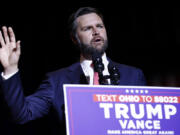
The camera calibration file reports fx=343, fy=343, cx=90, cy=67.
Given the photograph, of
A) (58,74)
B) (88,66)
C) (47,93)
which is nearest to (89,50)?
(88,66)

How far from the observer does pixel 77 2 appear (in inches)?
128

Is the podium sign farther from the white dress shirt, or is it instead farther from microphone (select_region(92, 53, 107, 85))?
the white dress shirt

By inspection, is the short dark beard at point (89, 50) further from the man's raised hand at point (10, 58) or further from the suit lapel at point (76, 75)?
the man's raised hand at point (10, 58)

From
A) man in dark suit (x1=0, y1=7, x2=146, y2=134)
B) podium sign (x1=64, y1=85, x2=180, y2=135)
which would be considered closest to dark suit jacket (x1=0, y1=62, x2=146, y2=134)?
man in dark suit (x1=0, y1=7, x2=146, y2=134)

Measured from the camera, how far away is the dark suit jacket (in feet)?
4.62

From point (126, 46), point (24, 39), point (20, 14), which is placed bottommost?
point (126, 46)

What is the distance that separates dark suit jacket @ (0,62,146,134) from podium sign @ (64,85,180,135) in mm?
286

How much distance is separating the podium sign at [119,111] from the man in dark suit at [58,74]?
208 mm

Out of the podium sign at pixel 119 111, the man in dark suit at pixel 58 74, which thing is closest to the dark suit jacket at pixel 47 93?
the man in dark suit at pixel 58 74

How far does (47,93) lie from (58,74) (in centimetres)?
15

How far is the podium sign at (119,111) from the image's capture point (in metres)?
1.22

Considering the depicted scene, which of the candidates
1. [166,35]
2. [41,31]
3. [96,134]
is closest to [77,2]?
[41,31]

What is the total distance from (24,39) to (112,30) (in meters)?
0.91

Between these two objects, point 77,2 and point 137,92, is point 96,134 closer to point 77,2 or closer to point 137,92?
point 137,92
